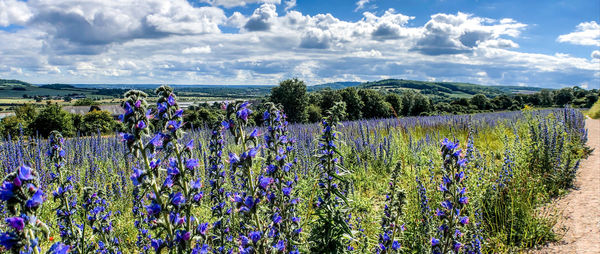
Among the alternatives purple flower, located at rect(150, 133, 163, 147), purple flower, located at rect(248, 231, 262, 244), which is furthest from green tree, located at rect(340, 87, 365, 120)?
purple flower, located at rect(150, 133, 163, 147)

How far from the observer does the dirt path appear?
167 inches

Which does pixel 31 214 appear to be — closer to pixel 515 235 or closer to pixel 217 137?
pixel 217 137

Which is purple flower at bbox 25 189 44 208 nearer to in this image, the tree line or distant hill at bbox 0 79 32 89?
the tree line

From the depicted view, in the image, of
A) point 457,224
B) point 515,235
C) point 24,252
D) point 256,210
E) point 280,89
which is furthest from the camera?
point 280,89

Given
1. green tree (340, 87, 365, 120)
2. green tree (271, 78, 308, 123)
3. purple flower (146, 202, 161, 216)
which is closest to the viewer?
purple flower (146, 202, 161, 216)

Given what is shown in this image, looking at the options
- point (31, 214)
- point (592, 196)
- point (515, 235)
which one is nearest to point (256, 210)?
point (31, 214)

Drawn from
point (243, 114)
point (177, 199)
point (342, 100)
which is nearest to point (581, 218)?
point (243, 114)

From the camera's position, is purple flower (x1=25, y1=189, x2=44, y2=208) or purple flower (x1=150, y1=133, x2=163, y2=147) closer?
purple flower (x1=25, y1=189, x2=44, y2=208)

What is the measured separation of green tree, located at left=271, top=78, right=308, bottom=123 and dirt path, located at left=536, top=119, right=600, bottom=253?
21.5 meters

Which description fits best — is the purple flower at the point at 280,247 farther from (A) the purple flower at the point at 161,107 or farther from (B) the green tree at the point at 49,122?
(B) the green tree at the point at 49,122

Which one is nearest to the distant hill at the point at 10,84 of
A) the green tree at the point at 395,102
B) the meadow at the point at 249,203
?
the green tree at the point at 395,102

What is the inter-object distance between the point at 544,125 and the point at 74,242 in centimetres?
937

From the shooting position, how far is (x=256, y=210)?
207cm

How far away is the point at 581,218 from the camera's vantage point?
16.3ft
